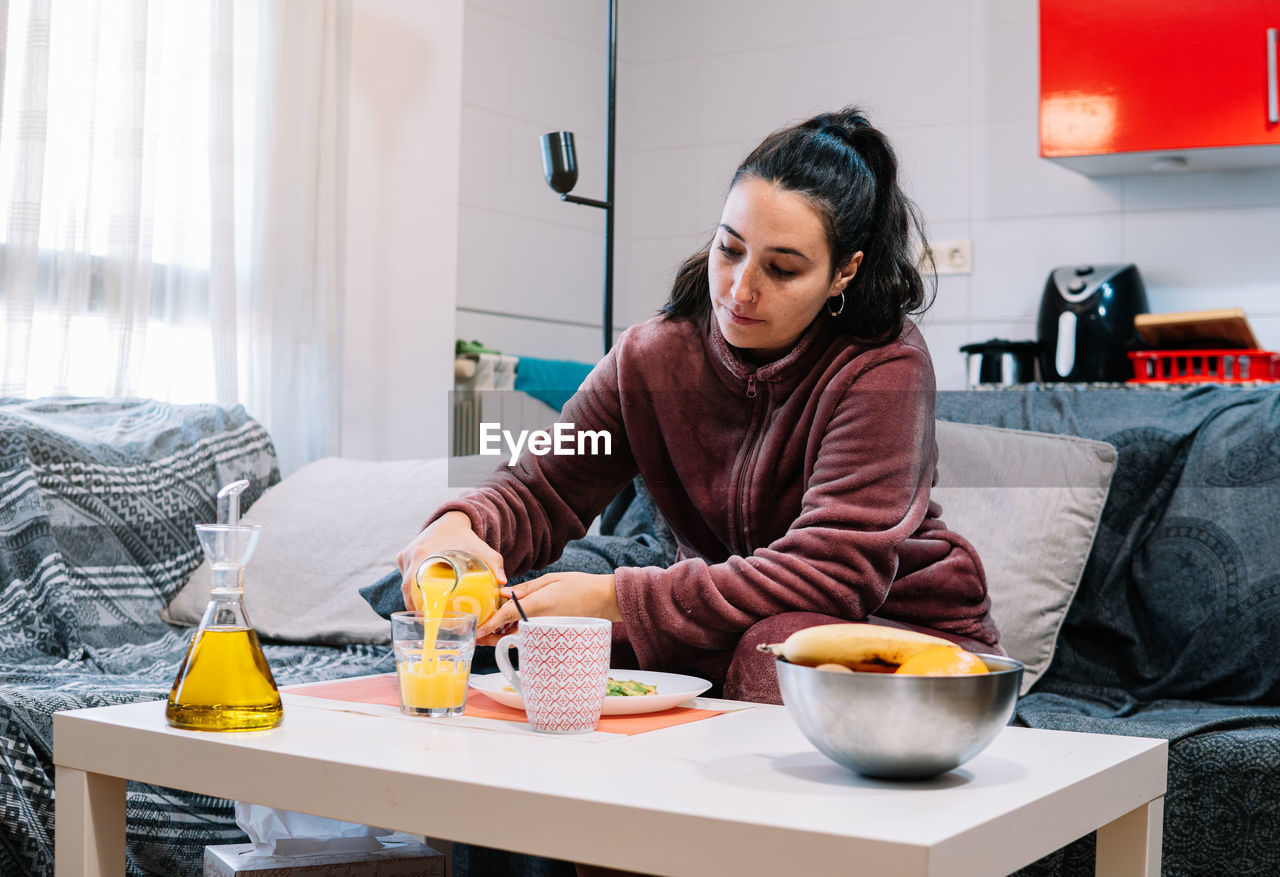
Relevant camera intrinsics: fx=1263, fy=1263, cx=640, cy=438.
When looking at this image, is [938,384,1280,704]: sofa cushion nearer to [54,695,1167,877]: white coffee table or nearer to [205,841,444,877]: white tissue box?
[54,695,1167,877]: white coffee table

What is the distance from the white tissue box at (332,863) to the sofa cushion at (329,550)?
810 mm

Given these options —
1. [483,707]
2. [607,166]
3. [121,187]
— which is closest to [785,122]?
[607,166]

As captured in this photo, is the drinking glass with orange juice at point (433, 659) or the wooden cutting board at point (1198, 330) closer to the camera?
the drinking glass with orange juice at point (433, 659)

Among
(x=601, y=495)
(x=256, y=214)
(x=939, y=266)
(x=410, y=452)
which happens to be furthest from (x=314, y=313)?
(x=939, y=266)

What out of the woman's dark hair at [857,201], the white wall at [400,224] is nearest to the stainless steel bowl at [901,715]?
the woman's dark hair at [857,201]

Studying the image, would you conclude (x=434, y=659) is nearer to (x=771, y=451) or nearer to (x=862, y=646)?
(x=862, y=646)

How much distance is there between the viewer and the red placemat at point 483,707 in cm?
104

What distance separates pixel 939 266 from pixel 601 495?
2093 mm

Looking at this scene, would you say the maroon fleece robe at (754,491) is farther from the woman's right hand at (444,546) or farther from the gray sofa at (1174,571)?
the gray sofa at (1174,571)

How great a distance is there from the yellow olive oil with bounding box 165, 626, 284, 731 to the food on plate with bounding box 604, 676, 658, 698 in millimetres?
286

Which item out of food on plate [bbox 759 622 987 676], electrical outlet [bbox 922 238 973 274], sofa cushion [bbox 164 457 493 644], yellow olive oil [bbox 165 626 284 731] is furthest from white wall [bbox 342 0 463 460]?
food on plate [bbox 759 622 987 676]

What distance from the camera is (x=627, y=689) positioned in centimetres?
111

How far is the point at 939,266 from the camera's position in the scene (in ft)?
11.4

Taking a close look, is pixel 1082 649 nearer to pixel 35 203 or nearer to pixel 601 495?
pixel 601 495
